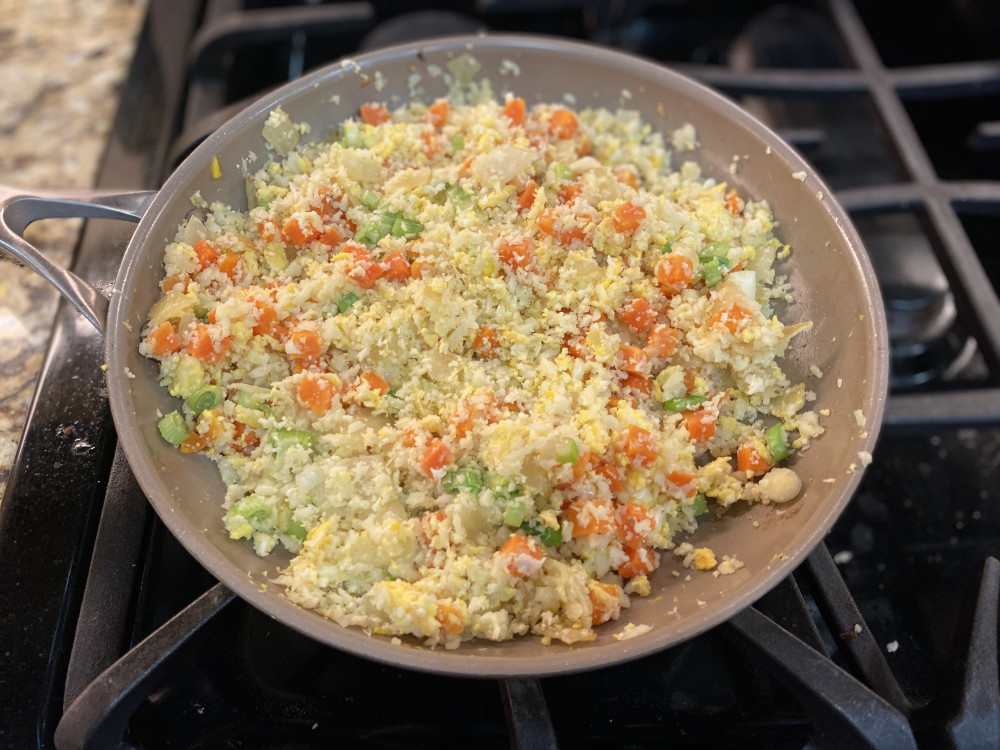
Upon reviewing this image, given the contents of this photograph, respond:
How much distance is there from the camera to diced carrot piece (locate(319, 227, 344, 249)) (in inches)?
58.4

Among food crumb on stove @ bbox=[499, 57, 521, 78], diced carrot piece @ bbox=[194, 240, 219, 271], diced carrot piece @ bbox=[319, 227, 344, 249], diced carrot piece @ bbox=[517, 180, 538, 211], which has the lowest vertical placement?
diced carrot piece @ bbox=[194, 240, 219, 271]

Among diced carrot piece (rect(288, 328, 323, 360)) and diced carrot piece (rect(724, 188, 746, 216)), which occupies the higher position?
diced carrot piece (rect(724, 188, 746, 216))

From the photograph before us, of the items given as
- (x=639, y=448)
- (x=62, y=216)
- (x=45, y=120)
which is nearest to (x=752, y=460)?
(x=639, y=448)

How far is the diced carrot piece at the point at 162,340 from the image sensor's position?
1276 millimetres

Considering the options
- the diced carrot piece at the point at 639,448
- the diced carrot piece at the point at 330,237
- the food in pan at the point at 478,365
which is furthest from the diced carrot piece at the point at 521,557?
the diced carrot piece at the point at 330,237

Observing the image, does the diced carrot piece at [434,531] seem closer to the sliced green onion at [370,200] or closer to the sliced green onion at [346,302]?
the sliced green onion at [346,302]

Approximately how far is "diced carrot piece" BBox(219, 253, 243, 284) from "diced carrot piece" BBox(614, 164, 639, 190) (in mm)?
811

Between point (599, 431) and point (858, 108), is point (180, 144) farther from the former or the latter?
point (858, 108)

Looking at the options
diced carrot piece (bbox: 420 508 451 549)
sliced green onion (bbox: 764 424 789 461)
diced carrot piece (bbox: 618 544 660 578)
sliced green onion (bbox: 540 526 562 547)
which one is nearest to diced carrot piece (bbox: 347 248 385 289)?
diced carrot piece (bbox: 420 508 451 549)

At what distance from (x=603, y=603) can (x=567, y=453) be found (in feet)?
0.79

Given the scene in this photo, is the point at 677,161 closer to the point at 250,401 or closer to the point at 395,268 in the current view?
the point at 395,268

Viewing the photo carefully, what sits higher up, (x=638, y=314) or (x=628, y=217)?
(x=628, y=217)

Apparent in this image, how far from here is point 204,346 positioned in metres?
1.31

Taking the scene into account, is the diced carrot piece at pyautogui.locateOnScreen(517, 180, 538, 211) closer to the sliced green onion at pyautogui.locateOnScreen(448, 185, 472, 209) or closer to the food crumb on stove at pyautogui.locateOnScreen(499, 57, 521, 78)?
the sliced green onion at pyautogui.locateOnScreen(448, 185, 472, 209)
